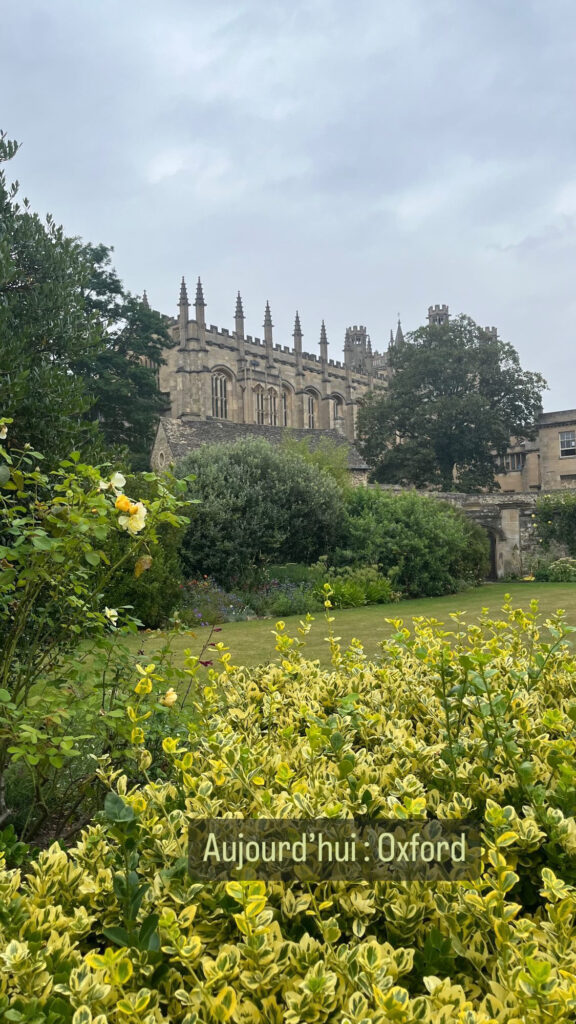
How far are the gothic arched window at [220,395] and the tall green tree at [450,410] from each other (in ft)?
42.2

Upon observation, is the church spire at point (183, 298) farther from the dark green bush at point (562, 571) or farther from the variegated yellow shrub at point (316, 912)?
the variegated yellow shrub at point (316, 912)

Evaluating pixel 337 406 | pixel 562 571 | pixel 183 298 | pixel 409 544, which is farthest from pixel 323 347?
pixel 409 544

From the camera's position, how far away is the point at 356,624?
498 inches

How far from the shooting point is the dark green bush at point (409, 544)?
1995 cm

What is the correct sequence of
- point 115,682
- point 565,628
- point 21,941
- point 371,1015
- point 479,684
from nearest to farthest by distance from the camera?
point 371,1015 → point 21,941 → point 479,684 → point 565,628 → point 115,682

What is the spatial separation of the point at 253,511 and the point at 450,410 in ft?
87.6

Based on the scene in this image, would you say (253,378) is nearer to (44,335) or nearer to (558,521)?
(558,521)

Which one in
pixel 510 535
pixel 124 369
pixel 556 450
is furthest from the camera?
pixel 556 450

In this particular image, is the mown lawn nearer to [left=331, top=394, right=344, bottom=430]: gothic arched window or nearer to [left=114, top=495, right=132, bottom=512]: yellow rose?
[left=114, top=495, right=132, bottom=512]: yellow rose

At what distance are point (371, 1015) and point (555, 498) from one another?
1112 inches

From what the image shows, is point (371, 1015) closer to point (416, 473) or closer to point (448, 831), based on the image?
point (448, 831)

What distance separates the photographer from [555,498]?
89.8 feet

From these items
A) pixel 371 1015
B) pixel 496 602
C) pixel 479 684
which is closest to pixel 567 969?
pixel 371 1015

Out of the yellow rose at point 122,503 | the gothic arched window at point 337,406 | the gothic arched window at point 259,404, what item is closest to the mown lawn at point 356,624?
the yellow rose at point 122,503
